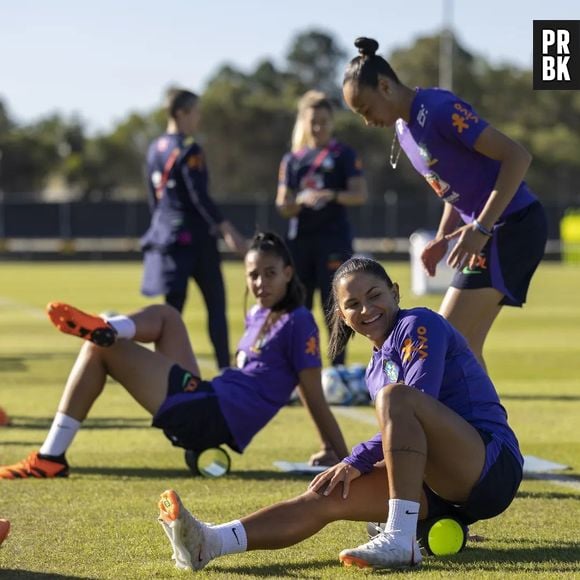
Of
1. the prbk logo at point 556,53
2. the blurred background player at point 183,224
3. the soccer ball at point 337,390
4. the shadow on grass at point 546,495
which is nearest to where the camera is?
the shadow on grass at point 546,495

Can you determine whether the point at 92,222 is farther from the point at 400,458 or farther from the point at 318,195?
the point at 400,458

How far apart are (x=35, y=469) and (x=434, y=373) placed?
2742 mm

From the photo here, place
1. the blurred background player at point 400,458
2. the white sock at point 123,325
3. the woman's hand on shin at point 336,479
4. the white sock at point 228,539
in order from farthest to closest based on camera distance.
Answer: the white sock at point 123,325 → the woman's hand on shin at point 336,479 → the white sock at point 228,539 → the blurred background player at point 400,458

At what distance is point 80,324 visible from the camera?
6.69 metres

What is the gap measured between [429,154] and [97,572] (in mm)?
2546

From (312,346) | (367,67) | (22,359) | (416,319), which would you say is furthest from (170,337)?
(22,359)

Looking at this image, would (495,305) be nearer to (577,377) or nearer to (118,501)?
(118,501)

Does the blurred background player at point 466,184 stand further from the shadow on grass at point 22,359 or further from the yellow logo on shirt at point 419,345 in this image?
the shadow on grass at point 22,359

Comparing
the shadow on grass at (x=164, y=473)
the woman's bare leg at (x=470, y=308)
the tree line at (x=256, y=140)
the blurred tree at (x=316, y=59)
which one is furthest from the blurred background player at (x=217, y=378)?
the blurred tree at (x=316, y=59)

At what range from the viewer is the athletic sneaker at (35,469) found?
6.98 m

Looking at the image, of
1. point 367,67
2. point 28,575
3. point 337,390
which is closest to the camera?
point 28,575

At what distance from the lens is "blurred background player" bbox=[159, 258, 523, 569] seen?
4.82 m

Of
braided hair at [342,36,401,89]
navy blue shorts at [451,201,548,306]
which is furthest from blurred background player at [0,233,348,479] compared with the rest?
braided hair at [342,36,401,89]

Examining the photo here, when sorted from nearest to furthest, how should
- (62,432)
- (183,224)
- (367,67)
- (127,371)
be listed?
1. (367,67)
2. (127,371)
3. (62,432)
4. (183,224)
